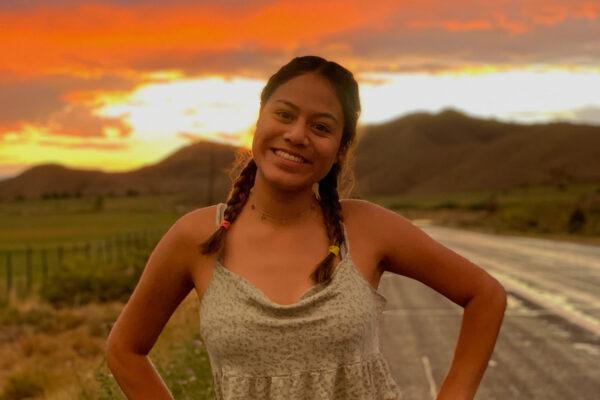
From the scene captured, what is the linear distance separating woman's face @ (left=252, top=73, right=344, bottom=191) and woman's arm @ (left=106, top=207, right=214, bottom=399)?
23 cm

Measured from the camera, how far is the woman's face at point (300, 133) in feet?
10.2

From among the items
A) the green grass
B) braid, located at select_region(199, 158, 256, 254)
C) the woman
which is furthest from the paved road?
the green grass

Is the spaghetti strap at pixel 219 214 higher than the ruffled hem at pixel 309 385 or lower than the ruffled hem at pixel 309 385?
higher

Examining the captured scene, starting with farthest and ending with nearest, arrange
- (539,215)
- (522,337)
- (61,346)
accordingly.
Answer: (539,215), (61,346), (522,337)

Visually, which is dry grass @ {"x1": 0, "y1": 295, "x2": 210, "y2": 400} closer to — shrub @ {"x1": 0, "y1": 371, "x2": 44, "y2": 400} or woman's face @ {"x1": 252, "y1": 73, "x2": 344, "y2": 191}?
shrub @ {"x1": 0, "y1": 371, "x2": 44, "y2": 400}

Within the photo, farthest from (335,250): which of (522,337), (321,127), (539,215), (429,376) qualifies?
(539,215)

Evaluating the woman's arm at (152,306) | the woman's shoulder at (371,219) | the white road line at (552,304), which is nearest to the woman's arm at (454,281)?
the woman's shoulder at (371,219)

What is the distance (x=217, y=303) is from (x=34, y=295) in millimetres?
25383

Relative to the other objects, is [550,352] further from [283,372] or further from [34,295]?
[34,295]

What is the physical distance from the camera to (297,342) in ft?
9.53

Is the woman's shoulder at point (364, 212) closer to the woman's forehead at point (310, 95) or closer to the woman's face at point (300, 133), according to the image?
the woman's face at point (300, 133)

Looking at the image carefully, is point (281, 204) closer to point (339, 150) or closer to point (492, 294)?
point (339, 150)

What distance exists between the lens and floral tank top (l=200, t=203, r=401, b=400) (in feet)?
9.53

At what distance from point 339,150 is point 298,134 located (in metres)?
0.24
